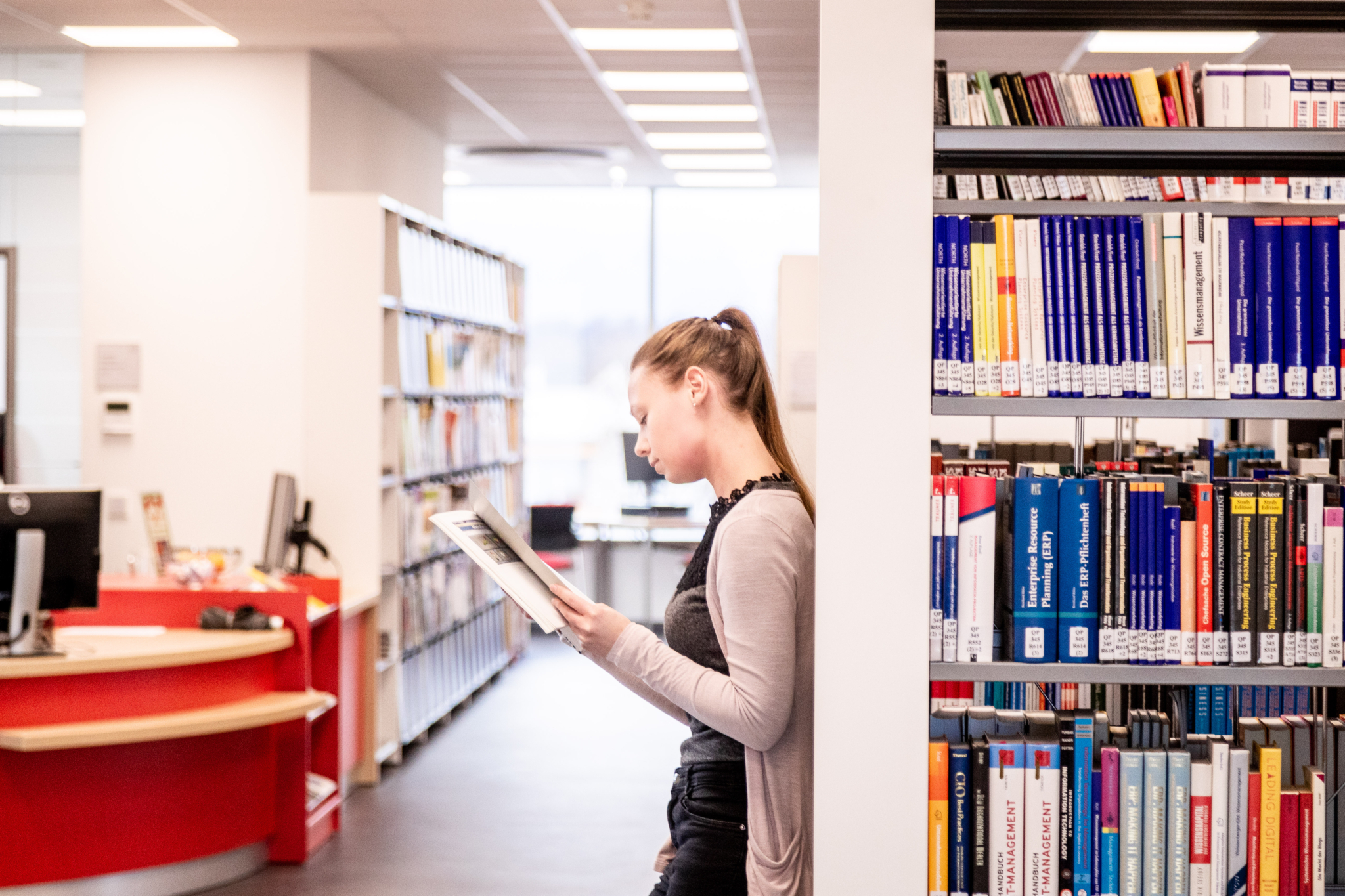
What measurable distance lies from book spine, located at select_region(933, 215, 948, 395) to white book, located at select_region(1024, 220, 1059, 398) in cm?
13

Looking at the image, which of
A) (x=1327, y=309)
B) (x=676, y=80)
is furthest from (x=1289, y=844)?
(x=676, y=80)

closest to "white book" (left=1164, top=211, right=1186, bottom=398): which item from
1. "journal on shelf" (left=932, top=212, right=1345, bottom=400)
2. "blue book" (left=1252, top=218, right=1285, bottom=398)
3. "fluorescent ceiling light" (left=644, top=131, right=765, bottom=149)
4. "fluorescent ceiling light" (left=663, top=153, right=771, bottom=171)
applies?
"journal on shelf" (left=932, top=212, right=1345, bottom=400)

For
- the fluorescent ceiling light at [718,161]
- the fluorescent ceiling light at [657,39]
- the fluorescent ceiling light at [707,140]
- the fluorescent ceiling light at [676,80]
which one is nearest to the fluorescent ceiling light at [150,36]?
the fluorescent ceiling light at [657,39]

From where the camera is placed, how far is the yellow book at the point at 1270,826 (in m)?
1.83

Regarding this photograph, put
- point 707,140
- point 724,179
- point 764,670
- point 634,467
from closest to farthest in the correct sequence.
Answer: point 764,670, point 707,140, point 634,467, point 724,179

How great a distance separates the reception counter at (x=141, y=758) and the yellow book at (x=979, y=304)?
3.16 m

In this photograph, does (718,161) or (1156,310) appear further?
(718,161)

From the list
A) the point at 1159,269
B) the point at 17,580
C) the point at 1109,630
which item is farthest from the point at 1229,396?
the point at 17,580

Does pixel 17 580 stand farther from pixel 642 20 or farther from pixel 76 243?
pixel 642 20

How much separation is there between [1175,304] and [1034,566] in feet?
1.48

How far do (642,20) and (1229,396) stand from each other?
12.7ft

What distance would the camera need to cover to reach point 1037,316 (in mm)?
1852

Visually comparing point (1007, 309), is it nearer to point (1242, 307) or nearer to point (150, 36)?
point (1242, 307)

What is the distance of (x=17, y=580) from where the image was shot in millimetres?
3838
